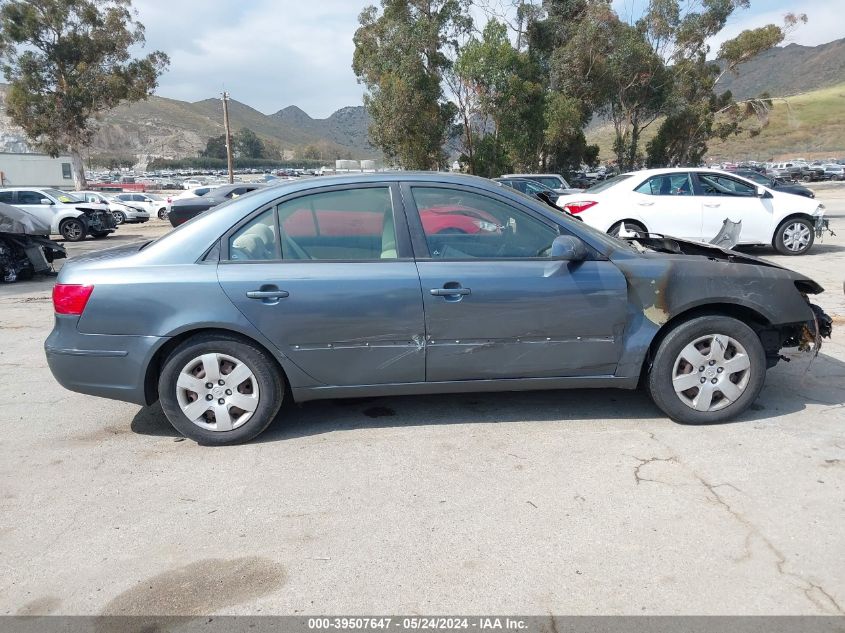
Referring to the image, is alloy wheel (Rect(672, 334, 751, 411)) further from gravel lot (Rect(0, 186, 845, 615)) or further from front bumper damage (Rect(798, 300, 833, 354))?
front bumper damage (Rect(798, 300, 833, 354))

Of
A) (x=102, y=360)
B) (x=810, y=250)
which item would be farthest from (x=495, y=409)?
(x=810, y=250)

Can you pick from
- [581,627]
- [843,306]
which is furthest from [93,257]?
[843,306]

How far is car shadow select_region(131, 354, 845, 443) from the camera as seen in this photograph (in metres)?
4.34

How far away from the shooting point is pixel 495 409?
14.9 ft

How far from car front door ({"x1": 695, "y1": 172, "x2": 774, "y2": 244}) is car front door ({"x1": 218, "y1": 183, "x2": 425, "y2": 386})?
8.32 metres

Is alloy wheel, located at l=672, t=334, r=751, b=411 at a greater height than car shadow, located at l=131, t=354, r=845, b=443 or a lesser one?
greater

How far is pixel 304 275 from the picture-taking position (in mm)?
3918

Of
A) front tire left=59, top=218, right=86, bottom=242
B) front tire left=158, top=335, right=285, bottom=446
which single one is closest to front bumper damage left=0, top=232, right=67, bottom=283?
front tire left=59, top=218, right=86, bottom=242

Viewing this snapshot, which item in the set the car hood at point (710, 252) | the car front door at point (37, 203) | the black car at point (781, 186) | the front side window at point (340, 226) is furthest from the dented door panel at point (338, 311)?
the car front door at point (37, 203)

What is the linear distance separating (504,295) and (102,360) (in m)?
2.49

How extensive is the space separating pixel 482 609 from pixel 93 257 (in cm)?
336

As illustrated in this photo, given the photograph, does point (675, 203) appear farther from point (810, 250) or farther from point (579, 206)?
point (810, 250)

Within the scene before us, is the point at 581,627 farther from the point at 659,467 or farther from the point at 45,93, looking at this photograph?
the point at 45,93

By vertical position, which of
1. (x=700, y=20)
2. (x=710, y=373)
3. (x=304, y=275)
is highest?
(x=700, y=20)
